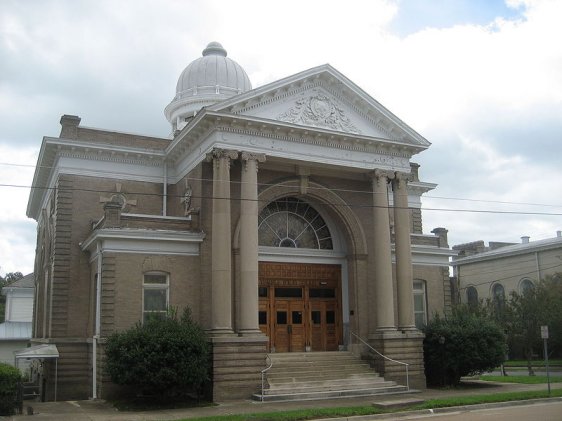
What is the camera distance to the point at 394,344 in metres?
26.5

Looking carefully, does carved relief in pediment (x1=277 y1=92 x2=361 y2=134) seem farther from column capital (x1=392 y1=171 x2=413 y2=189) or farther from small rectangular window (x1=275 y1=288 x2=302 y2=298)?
small rectangular window (x1=275 y1=288 x2=302 y2=298)

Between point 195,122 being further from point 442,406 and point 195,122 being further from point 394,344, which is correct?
point 442,406

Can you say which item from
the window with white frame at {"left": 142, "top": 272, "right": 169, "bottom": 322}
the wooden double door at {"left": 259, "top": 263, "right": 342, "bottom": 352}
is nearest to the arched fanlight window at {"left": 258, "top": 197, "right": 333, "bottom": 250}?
the wooden double door at {"left": 259, "top": 263, "right": 342, "bottom": 352}

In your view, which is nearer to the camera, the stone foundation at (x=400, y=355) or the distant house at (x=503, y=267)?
the stone foundation at (x=400, y=355)

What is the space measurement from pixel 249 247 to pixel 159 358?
5.63m

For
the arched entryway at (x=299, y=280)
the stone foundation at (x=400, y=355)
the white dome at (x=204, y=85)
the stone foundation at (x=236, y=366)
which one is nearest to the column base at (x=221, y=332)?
the stone foundation at (x=236, y=366)

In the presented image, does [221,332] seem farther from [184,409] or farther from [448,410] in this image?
[448,410]

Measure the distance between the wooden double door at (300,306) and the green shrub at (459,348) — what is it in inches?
169

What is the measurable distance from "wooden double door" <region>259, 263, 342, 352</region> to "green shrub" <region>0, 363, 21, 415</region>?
10.9 metres

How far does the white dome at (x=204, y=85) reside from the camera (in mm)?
39281

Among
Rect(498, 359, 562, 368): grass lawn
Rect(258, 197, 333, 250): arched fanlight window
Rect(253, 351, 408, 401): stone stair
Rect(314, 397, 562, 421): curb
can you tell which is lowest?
Rect(498, 359, 562, 368): grass lawn

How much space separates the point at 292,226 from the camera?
29.4 meters

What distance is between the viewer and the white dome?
3928cm

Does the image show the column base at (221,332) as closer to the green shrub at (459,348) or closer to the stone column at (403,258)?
the stone column at (403,258)
